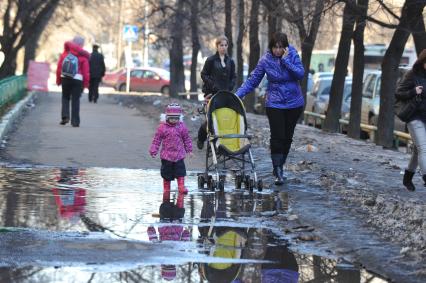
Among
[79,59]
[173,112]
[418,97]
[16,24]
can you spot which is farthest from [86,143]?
[16,24]

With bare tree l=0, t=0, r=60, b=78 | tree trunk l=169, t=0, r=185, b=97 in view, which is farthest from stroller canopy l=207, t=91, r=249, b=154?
tree trunk l=169, t=0, r=185, b=97

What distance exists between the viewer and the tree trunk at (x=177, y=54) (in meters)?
34.2

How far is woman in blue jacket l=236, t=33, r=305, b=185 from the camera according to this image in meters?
11.3

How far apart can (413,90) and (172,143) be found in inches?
106

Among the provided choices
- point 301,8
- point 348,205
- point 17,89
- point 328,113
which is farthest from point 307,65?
point 348,205

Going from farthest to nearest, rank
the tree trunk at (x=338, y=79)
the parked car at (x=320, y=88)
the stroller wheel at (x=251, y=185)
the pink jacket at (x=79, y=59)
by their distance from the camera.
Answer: the parked car at (x=320, y=88), the tree trunk at (x=338, y=79), the pink jacket at (x=79, y=59), the stroller wheel at (x=251, y=185)

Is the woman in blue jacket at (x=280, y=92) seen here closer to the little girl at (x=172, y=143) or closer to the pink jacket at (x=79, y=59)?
the little girl at (x=172, y=143)

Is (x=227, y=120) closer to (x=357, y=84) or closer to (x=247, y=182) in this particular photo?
(x=247, y=182)

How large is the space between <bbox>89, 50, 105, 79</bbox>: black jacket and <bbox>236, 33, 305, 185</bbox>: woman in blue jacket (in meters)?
18.9

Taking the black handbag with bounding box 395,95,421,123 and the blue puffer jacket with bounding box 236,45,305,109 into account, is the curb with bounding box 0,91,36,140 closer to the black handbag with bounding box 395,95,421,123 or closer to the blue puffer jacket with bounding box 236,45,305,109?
the blue puffer jacket with bounding box 236,45,305,109

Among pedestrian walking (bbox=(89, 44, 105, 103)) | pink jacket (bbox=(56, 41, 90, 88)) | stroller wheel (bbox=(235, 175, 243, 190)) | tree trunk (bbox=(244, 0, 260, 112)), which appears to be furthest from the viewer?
pedestrian walking (bbox=(89, 44, 105, 103))

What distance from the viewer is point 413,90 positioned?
33.9 ft

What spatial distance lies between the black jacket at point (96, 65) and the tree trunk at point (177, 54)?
398 cm

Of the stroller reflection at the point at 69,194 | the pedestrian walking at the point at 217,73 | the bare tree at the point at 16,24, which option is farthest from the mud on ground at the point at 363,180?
the bare tree at the point at 16,24
